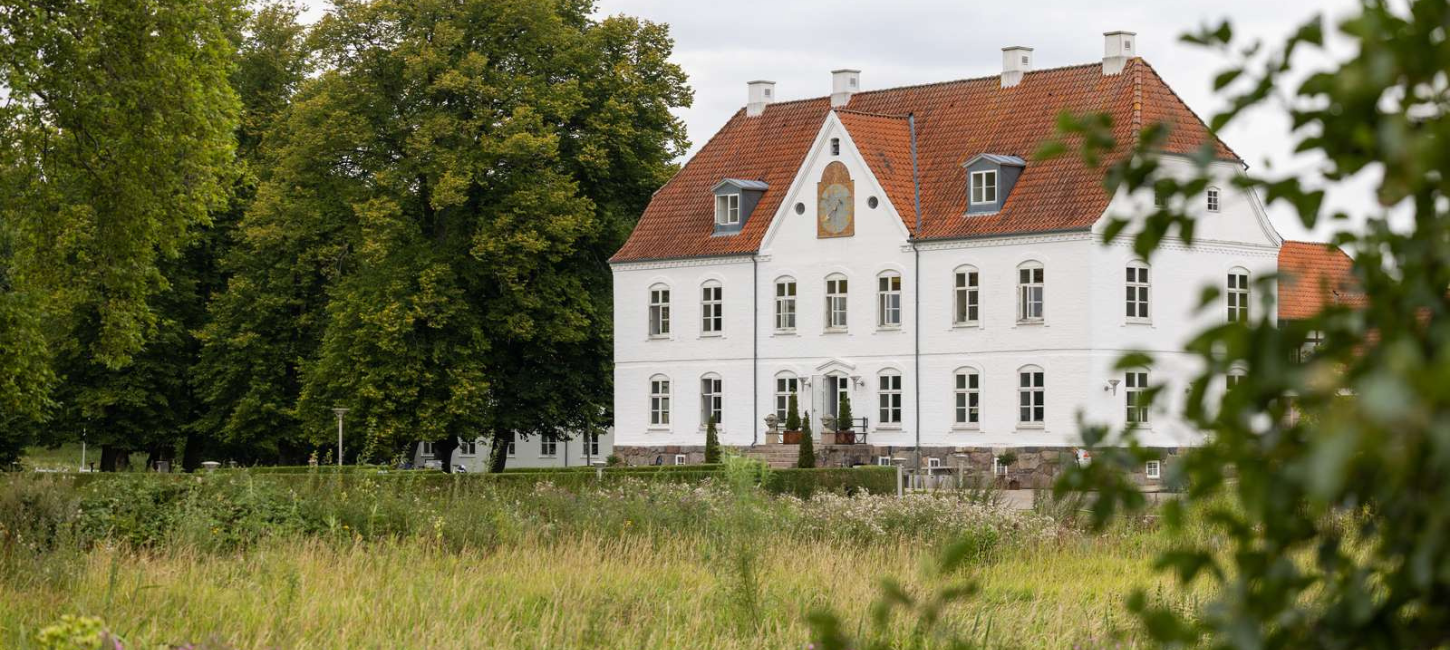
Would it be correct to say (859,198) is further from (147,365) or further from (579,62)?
(147,365)

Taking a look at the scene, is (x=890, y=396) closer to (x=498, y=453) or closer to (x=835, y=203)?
(x=835, y=203)

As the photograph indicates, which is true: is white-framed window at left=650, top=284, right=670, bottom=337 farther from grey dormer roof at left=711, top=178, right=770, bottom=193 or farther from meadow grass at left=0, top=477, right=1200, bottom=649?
meadow grass at left=0, top=477, right=1200, bottom=649

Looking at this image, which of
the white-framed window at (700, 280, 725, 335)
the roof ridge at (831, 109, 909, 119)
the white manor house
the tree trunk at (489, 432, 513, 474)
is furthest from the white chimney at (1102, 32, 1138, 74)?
the tree trunk at (489, 432, 513, 474)

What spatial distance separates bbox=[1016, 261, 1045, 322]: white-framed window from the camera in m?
39.3

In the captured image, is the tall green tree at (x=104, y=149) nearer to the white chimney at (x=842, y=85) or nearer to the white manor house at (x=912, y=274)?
the white manor house at (x=912, y=274)

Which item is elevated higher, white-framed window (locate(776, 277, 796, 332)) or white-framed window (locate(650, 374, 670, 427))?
white-framed window (locate(776, 277, 796, 332))

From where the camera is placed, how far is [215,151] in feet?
87.5

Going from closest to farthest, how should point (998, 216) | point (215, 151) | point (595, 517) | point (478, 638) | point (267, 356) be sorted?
point (478, 638)
point (595, 517)
point (215, 151)
point (998, 216)
point (267, 356)

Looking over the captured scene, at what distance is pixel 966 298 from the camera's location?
132ft

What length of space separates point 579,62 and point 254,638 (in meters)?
36.3

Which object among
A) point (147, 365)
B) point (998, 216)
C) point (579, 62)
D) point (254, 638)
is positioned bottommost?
point (254, 638)

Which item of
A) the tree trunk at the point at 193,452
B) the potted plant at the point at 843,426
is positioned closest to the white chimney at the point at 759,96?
the potted plant at the point at 843,426

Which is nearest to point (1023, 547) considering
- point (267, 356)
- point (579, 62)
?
point (579, 62)

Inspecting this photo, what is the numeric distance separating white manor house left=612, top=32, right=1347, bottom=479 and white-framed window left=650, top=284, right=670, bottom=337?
6 centimetres
